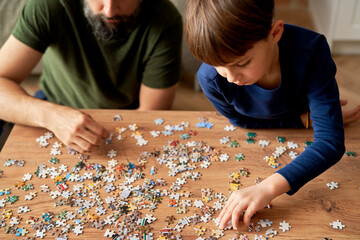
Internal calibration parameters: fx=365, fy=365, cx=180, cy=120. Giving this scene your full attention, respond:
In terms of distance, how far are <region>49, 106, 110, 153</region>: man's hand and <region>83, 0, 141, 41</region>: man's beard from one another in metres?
0.46

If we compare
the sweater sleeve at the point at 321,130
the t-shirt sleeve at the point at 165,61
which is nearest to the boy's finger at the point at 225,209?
the sweater sleeve at the point at 321,130

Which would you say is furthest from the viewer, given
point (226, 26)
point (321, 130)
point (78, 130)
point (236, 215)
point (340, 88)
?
point (340, 88)

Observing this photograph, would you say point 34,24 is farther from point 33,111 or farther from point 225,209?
point 225,209

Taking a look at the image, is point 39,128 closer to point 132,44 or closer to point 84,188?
point 84,188

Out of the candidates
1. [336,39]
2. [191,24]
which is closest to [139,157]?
[191,24]

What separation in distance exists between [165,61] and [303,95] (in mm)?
776

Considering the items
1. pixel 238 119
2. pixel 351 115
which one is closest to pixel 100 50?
pixel 238 119

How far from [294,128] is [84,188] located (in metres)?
0.86

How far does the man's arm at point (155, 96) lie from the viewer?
198cm

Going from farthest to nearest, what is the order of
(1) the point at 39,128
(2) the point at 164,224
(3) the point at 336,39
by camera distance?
(3) the point at 336,39 < (1) the point at 39,128 < (2) the point at 164,224

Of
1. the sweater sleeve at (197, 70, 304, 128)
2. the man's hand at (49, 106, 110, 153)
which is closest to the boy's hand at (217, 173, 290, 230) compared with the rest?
the sweater sleeve at (197, 70, 304, 128)

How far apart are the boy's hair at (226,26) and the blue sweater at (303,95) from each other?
234 mm

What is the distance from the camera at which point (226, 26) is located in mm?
1031

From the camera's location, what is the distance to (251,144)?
1.43 m
